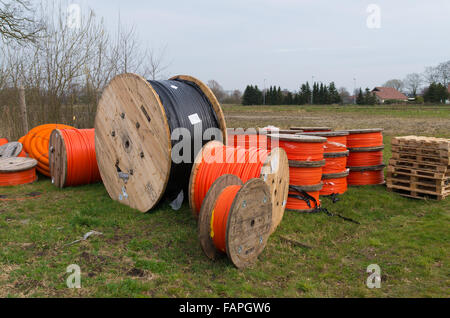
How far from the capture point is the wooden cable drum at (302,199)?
21.4 ft

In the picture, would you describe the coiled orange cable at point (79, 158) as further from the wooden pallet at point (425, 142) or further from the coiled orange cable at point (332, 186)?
the wooden pallet at point (425, 142)

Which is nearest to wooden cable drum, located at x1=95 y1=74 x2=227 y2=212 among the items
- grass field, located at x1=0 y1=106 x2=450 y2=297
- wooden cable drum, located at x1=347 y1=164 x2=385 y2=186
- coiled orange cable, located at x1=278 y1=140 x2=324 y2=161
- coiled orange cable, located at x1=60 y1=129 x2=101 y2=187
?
grass field, located at x1=0 y1=106 x2=450 y2=297

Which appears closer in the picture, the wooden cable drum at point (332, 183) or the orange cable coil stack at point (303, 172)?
the orange cable coil stack at point (303, 172)

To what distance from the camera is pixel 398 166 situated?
26.1ft

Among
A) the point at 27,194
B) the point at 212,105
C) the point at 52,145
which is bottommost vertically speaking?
the point at 27,194

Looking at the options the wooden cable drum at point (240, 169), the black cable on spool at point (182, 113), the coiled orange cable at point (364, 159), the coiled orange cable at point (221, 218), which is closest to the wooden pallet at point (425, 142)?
the coiled orange cable at point (364, 159)

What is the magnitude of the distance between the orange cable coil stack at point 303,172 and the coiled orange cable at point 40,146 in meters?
6.32

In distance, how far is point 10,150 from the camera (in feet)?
30.2

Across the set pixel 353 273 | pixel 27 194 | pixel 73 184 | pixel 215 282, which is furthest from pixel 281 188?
pixel 27 194

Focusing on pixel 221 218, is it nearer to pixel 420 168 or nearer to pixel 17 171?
pixel 420 168

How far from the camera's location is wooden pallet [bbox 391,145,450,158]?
727 centimetres

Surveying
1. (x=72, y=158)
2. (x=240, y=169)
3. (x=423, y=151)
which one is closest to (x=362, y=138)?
(x=423, y=151)
